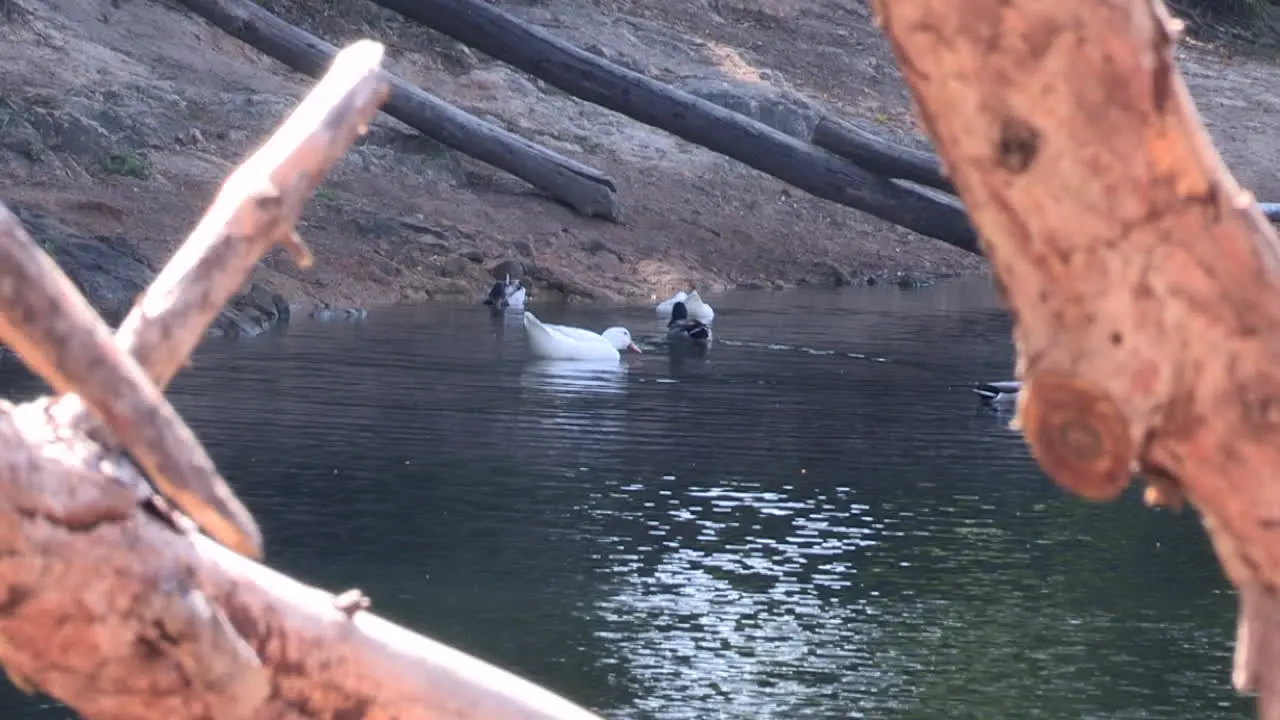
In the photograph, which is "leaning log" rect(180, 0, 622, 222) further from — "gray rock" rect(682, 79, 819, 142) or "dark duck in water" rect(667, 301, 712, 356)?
"dark duck in water" rect(667, 301, 712, 356)

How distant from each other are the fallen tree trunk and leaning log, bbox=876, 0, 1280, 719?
61.0ft

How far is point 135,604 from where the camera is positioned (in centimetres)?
215

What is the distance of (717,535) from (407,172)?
13484mm

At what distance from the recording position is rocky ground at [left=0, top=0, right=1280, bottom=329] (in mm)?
20625

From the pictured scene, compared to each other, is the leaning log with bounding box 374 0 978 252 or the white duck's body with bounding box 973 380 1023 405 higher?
the leaning log with bounding box 374 0 978 252

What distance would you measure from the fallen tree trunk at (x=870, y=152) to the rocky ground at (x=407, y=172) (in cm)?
274

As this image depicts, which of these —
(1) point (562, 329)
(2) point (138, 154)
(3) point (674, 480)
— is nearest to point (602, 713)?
(3) point (674, 480)

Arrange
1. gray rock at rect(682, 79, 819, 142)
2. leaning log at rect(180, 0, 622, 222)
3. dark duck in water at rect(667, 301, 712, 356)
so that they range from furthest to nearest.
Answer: gray rock at rect(682, 79, 819, 142)
leaning log at rect(180, 0, 622, 222)
dark duck in water at rect(667, 301, 712, 356)

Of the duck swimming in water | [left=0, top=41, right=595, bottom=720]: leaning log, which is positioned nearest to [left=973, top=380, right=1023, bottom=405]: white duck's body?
the duck swimming in water

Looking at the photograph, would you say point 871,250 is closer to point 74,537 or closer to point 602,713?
point 602,713

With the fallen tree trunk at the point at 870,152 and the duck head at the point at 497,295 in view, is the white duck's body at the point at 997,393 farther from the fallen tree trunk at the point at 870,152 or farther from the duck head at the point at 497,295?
the duck head at the point at 497,295

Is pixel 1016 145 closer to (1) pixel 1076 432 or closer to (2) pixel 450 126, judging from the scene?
(1) pixel 1076 432

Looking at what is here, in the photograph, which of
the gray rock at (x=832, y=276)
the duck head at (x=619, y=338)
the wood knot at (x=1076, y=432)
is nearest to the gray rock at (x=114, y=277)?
the duck head at (x=619, y=338)

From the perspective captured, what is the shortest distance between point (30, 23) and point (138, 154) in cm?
278
